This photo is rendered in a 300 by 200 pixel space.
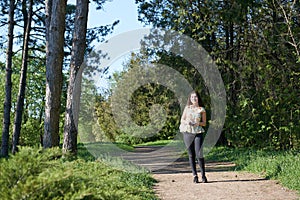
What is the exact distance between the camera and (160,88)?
20.0 m

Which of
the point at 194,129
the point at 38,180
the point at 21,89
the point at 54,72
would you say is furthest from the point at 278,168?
the point at 21,89

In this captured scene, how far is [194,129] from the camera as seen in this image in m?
8.45

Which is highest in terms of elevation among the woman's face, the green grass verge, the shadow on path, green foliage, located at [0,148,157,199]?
the woman's face

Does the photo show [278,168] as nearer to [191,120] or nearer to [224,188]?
[224,188]

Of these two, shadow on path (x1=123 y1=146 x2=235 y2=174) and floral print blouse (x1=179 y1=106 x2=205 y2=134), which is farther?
shadow on path (x1=123 y1=146 x2=235 y2=174)

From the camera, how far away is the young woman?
332 inches

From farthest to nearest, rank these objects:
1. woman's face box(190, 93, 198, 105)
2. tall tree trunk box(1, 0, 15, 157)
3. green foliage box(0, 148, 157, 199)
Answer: tall tree trunk box(1, 0, 15, 157) < woman's face box(190, 93, 198, 105) < green foliage box(0, 148, 157, 199)

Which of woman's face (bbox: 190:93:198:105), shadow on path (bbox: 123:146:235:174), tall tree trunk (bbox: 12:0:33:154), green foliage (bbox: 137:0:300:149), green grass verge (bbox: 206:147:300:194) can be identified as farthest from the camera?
tall tree trunk (bbox: 12:0:33:154)

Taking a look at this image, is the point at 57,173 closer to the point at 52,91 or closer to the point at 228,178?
the point at 228,178

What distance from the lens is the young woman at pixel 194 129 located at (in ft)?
27.6

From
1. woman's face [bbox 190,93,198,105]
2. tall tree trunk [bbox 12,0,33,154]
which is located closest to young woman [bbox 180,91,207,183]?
woman's face [bbox 190,93,198,105]

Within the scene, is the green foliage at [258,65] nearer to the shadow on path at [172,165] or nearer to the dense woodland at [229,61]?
the dense woodland at [229,61]

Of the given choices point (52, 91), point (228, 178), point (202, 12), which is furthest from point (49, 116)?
point (202, 12)

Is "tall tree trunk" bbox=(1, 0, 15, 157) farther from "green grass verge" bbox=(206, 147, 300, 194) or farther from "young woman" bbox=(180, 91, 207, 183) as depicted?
"young woman" bbox=(180, 91, 207, 183)
